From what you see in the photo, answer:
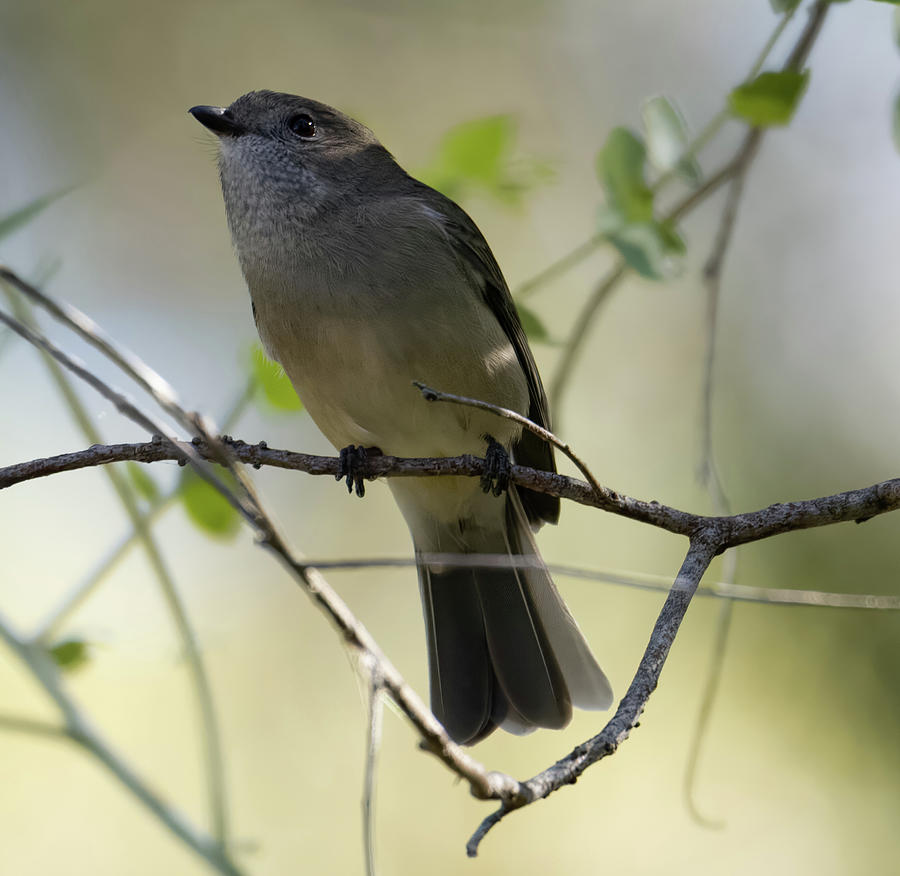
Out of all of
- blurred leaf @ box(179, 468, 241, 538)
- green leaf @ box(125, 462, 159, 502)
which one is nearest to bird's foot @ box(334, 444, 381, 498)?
blurred leaf @ box(179, 468, 241, 538)

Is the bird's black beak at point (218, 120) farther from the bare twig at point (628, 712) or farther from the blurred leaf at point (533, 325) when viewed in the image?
the bare twig at point (628, 712)

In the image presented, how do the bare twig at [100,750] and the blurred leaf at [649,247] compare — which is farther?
the blurred leaf at [649,247]

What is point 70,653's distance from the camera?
2.94 meters

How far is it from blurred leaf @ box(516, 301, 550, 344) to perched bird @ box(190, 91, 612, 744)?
24 centimetres

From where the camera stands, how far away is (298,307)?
11.7 feet

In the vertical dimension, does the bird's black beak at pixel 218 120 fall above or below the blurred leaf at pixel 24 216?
above

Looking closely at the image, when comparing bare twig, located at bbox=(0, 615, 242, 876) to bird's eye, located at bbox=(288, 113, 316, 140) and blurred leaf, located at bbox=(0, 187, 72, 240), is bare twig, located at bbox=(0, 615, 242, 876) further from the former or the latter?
bird's eye, located at bbox=(288, 113, 316, 140)

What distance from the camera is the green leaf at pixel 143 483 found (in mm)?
3152

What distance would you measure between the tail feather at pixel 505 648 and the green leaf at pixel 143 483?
1.39 metres

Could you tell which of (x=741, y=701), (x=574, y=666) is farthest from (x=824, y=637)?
(x=574, y=666)

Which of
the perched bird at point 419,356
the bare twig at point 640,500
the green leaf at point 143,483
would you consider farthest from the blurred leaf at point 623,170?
the green leaf at point 143,483

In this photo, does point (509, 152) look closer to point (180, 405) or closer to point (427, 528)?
point (427, 528)

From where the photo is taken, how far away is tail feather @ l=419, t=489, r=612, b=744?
12.7 feet

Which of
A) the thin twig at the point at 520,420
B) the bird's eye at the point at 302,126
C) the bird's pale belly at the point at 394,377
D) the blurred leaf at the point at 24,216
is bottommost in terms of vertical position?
the thin twig at the point at 520,420
